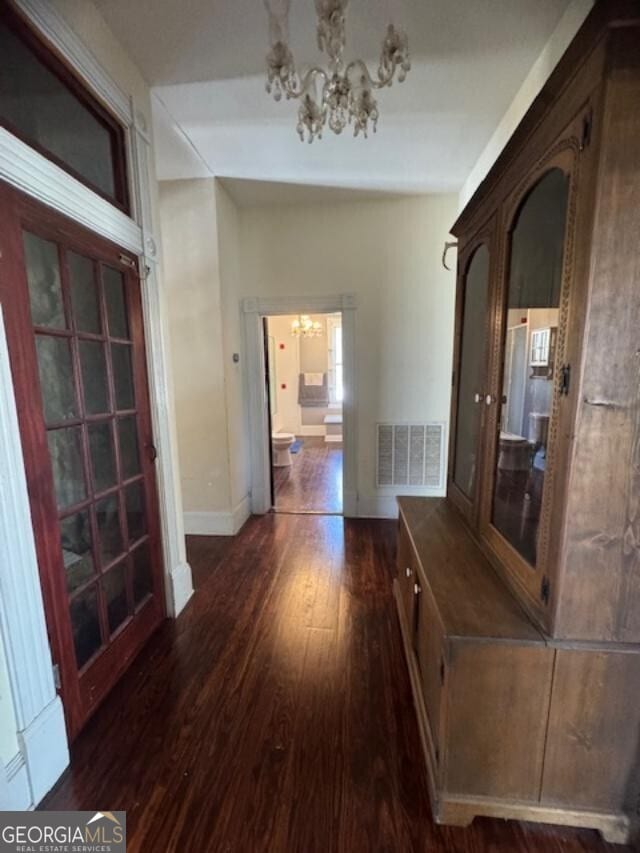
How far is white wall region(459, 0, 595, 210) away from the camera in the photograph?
1.38 metres

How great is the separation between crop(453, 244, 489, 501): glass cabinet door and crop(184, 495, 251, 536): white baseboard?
1.97m

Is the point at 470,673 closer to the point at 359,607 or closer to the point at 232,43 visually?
the point at 359,607

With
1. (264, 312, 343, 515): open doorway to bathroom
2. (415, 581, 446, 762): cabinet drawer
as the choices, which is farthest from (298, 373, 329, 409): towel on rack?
(415, 581, 446, 762): cabinet drawer

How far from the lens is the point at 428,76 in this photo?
1.78m

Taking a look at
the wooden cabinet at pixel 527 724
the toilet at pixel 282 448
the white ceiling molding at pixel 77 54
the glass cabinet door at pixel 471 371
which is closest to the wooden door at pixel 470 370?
the glass cabinet door at pixel 471 371

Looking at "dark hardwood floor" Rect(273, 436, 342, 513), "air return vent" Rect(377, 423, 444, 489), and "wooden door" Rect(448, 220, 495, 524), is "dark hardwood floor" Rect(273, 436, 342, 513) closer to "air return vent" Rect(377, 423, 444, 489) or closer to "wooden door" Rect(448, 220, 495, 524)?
"air return vent" Rect(377, 423, 444, 489)

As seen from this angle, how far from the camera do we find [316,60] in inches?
65.8

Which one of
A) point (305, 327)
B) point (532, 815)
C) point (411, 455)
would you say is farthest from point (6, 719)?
point (305, 327)

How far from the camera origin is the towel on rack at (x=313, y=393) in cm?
756

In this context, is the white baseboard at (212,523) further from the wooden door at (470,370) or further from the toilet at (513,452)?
the toilet at (513,452)

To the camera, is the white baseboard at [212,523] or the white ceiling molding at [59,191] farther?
the white baseboard at [212,523]

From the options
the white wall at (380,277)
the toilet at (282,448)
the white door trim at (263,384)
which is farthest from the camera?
the toilet at (282,448)

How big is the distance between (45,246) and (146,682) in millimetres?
1850

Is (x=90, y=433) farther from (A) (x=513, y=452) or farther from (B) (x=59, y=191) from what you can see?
(A) (x=513, y=452)
